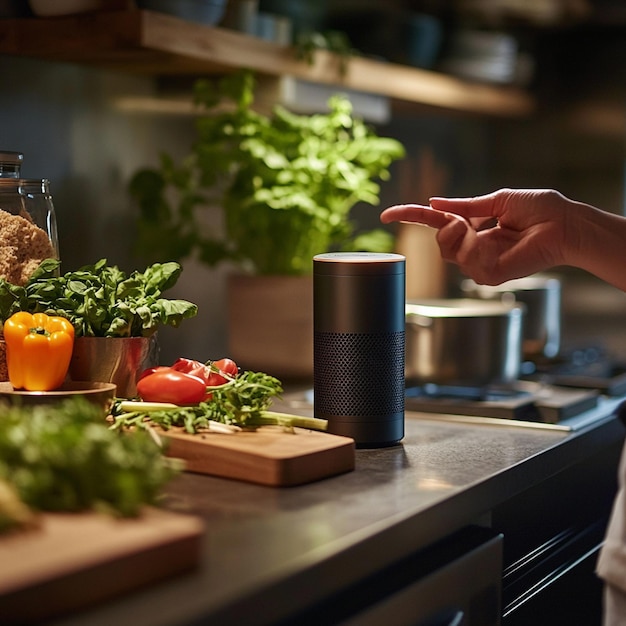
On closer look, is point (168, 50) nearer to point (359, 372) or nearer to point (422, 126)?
point (359, 372)

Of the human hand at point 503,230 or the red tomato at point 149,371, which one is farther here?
the human hand at point 503,230

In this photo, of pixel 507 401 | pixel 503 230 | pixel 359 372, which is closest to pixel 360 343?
pixel 359 372

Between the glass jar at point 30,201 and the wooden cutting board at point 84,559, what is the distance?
2.34ft

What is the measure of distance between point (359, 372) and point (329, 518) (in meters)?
0.39

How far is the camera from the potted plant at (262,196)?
6.81 feet

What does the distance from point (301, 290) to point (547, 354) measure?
67 cm

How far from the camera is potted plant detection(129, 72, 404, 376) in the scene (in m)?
2.07

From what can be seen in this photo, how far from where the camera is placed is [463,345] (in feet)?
6.38

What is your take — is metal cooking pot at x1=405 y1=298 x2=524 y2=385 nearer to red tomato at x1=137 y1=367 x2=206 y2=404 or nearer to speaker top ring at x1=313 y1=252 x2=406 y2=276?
speaker top ring at x1=313 y1=252 x2=406 y2=276

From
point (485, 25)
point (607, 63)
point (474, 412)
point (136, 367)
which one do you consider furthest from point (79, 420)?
point (607, 63)

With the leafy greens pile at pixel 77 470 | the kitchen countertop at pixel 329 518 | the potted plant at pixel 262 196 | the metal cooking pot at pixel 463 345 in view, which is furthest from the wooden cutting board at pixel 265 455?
the potted plant at pixel 262 196

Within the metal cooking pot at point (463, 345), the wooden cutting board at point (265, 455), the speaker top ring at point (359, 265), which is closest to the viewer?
the wooden cutting board at point (265, 455)

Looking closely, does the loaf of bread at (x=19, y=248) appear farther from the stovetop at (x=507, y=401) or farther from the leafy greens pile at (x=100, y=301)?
the stovetop at (x=507, y=401)

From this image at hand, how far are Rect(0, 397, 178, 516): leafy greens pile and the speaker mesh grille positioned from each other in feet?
1.69
